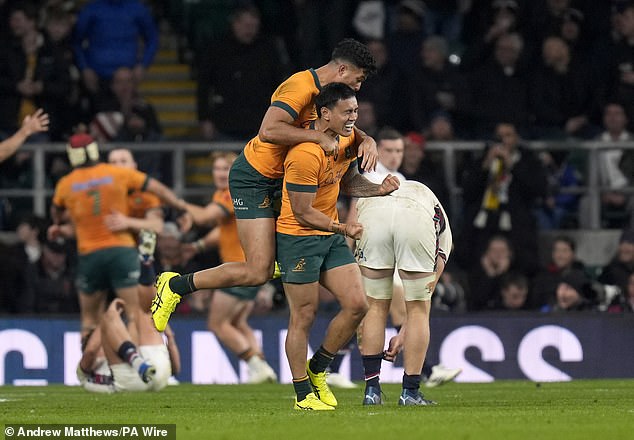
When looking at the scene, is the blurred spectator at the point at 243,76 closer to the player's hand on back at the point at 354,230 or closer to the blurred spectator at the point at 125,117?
the blurred spectator at the point at 125,117

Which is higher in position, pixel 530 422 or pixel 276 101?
pixel 276 101

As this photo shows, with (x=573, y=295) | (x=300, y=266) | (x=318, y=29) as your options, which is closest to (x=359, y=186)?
(x=300, y=266)

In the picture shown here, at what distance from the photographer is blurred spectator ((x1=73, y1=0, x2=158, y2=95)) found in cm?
2138

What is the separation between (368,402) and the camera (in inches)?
478

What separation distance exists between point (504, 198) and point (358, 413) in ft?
30.2

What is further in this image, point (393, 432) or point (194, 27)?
point (194, 27)

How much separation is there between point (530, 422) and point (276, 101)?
9.78ft

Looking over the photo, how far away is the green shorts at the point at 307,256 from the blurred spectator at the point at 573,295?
7.24 m

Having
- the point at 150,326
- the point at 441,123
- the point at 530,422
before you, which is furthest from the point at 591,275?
the point at 530,422

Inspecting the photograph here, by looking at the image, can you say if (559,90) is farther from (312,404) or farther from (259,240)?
(312,404)

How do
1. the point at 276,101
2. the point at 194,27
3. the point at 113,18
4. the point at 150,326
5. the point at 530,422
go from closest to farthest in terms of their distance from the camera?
the point at 530,422, the point at 276,101, the point at 150,326, the point at 113,18, the point at 194,27

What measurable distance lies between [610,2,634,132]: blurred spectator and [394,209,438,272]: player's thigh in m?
9.28

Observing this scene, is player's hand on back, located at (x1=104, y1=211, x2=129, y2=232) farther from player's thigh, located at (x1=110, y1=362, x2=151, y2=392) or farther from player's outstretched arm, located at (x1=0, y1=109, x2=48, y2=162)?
player's thigh, located at (x1=110, y1=362, x2=151, y2=392)

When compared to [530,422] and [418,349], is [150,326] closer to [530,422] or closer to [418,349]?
[418,349]
